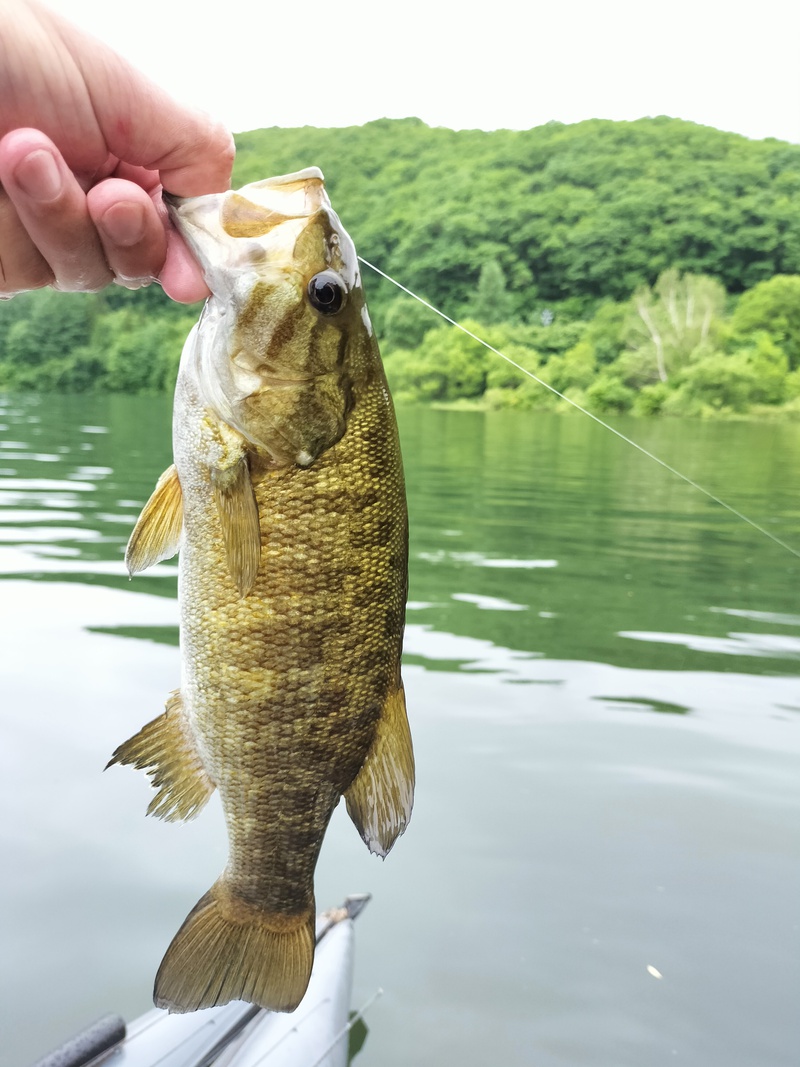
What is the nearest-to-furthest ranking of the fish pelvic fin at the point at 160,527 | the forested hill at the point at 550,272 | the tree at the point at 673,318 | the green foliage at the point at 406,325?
the fish pelvic fin at the point at 160,527 < the forested hill at the point at 550,272 < the green foliage at the point at 406,325 < the tree at the point at 673,318

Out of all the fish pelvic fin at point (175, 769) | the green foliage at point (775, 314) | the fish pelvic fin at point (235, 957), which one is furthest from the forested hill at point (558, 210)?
the fish pelvic fin at point (235, 957)

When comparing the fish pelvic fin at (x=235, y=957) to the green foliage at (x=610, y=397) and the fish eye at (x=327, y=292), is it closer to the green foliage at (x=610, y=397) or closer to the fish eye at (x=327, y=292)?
the fish eye at (x=327, y=292)

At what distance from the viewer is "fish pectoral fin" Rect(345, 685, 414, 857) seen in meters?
1.74

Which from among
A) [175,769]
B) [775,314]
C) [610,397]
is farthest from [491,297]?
[175,769]

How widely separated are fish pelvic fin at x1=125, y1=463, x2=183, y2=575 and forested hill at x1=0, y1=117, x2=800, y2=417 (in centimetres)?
3800

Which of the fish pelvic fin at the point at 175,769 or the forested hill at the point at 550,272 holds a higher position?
the forested hill at the point at 550,272

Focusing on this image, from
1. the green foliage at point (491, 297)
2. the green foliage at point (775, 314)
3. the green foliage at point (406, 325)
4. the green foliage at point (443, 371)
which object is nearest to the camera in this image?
the green foliage at point (443, 371)

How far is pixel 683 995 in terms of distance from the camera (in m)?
4.38

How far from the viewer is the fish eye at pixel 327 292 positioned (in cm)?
164

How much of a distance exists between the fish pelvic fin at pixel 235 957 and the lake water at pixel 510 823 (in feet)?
8.73

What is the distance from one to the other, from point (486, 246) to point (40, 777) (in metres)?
71.4

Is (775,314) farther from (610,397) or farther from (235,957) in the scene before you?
(235,957)

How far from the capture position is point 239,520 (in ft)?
5.19

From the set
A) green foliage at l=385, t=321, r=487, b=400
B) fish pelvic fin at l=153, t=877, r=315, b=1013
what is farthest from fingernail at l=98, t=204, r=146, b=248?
green foliage at l=385, t=321, r=487, b=400
